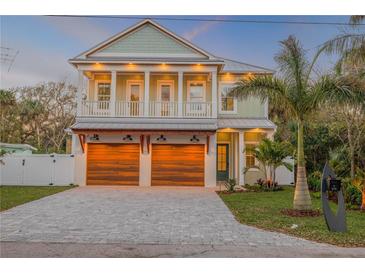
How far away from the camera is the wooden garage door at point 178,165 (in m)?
16.7

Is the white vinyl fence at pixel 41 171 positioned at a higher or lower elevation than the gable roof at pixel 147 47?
lower

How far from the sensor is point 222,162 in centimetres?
1902

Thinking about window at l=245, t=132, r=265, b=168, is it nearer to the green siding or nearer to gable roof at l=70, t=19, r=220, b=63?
gable roof at l=70, t=19, r=220, b=63

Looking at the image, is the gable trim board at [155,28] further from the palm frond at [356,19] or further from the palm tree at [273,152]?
the palm frond at [356,19]

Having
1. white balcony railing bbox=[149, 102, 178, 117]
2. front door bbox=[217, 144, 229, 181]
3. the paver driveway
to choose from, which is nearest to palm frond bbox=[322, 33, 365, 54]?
the paver driveway

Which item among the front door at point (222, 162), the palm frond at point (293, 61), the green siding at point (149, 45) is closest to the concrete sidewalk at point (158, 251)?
the palm frond at point (293, 61)

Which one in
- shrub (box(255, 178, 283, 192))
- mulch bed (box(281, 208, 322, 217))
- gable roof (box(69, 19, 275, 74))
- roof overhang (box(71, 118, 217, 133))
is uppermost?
gable roof (box(69, 19, 275, 74))

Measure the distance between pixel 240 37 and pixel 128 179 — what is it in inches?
385

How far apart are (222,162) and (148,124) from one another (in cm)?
536

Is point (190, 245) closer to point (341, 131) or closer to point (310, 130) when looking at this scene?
point (341, 131)

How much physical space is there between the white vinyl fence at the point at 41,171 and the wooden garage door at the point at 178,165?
436 centimetres

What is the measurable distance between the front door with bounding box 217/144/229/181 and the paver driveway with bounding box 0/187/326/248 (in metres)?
7.17

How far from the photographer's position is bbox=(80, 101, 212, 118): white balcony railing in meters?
16.8
